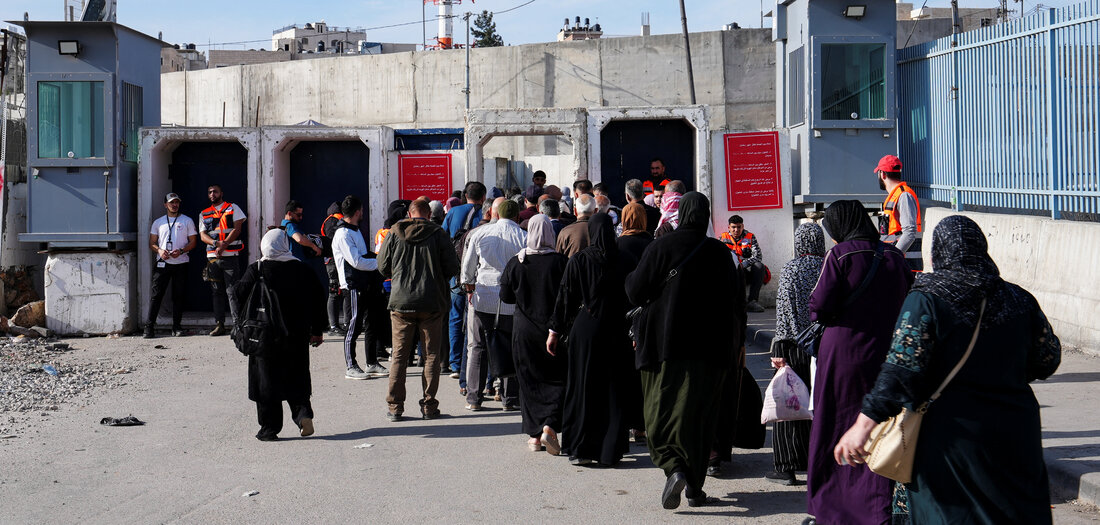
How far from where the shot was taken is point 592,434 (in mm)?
Result: 6586

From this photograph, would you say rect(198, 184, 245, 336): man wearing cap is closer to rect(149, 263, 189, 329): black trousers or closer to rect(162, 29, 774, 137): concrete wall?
rect(149, 263, 189, 329): black trousers

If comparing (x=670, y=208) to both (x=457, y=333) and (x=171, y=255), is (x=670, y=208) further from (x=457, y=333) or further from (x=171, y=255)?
(x=171, y=255)

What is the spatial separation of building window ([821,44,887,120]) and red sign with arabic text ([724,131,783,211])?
915 millimetres

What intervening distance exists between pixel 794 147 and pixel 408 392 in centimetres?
714

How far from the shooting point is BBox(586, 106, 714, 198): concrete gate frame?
13.9 metres

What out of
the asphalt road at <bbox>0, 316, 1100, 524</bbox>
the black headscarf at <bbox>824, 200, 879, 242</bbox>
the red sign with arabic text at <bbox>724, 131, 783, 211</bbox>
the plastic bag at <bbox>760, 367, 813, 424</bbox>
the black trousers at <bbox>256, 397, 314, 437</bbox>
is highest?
the red sign with arabic text at <bbox>724, 131, 783, 211</bbox>

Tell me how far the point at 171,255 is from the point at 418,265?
6.58 m

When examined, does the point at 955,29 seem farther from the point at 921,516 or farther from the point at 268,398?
the point at 921,516

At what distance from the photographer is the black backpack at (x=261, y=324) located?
7375mm

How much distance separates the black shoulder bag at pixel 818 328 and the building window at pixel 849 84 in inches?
331

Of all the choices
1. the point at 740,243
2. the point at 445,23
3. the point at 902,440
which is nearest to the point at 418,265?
the point at 902,440

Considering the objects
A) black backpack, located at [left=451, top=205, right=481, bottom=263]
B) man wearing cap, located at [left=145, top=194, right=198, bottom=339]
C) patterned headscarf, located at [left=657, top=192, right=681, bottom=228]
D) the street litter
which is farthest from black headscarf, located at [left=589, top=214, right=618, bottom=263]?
man wearing cap, located at [left=145, top=194, right=198, bottom=339]

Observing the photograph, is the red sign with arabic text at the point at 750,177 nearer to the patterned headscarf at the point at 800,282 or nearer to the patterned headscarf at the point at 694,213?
the patterned headscarf at the point at 800,282

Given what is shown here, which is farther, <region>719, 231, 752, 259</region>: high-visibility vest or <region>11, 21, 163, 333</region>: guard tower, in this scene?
<region>11, 21, 163, 333</region>: guard tower
